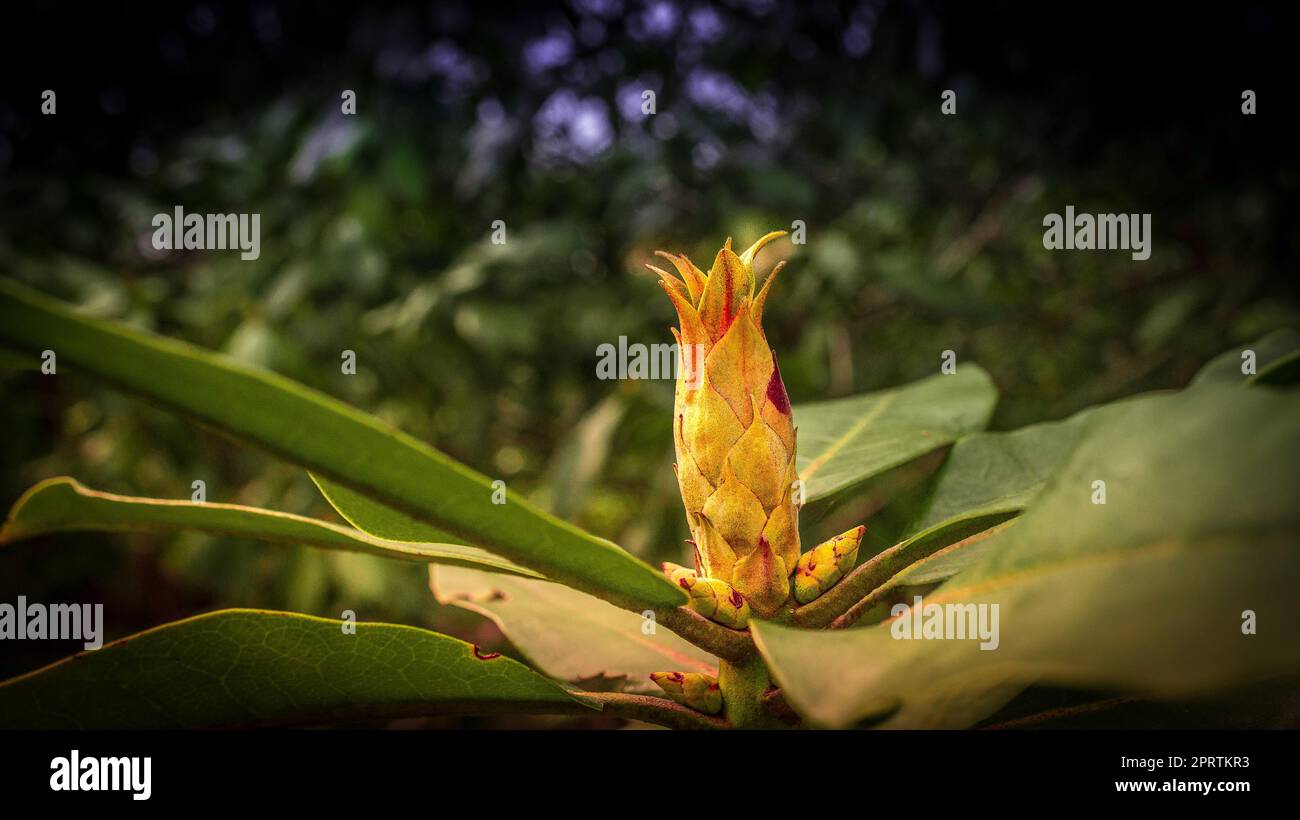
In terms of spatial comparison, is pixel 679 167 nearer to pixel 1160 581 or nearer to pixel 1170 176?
pixel 1170 176

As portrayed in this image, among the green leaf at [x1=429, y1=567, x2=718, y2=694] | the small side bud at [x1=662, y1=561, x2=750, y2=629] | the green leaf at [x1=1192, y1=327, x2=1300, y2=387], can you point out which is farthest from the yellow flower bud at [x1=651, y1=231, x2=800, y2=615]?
the green leaf at [x1=1192, y1=327, x2=1300, y2=387]

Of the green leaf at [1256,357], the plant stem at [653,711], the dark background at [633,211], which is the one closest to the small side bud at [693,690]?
the plant stem at [653,711]

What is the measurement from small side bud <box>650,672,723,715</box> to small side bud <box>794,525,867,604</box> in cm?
8

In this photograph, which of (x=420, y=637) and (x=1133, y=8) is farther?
(x=1133, y=8)

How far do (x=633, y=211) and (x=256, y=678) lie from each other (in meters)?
1.45

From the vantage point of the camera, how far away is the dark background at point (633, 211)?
1649 mm

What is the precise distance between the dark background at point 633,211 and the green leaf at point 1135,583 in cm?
107

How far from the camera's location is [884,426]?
2.46 ft

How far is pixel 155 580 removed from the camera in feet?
10.5

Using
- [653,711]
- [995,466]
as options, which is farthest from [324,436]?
[995,466]

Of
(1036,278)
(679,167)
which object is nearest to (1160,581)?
(679,167)

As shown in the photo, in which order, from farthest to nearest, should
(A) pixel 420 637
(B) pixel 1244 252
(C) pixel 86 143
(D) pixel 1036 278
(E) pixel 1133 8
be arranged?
(C) pixel 86 143 < (D) pixel 1036 278 < (B) pixel 1244 252 < (E) pixel 1133 8 < (A) pixel 420 637

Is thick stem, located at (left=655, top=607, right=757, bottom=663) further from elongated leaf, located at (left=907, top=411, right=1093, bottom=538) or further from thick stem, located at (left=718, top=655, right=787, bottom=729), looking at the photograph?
elongated leaf, located at (left=907, top=411, right=1093, bottom=538)

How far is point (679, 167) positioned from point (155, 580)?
2736 millimetres
